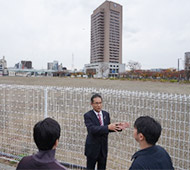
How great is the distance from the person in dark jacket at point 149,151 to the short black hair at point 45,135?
66cm

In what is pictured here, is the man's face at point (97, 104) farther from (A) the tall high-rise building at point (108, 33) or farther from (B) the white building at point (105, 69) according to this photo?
(A) the tall high-rise building at point (108, 33)

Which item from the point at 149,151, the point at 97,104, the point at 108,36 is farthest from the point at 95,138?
the point at 108,36

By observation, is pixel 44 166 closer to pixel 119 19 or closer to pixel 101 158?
pixel 101 158

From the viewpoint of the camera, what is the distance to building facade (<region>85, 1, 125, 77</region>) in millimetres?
84750

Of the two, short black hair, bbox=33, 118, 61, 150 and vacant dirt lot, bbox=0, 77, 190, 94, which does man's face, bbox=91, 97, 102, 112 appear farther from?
vacant dirt lot, bbox=0, 77, 190, 94

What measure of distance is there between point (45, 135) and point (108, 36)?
8742 centimetres

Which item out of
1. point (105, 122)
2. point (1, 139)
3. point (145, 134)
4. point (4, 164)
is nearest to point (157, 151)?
point (145, 134)

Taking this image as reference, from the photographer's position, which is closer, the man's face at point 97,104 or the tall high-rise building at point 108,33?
the man's face at point 97,104

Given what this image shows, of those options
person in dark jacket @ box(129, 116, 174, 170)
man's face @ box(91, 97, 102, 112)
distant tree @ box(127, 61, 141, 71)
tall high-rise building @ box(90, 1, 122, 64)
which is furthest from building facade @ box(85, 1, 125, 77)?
person in dark jacket @ box(129, 116, 174, 170)

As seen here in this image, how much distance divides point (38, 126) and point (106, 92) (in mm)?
1871

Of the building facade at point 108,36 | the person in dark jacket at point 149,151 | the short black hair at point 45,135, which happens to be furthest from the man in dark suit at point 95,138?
the building facade at point 108,36

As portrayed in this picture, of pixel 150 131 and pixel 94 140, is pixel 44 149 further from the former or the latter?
pixel 94 140

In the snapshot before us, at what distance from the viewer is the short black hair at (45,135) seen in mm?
1323

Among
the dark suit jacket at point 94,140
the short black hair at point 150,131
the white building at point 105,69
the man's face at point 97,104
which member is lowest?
the dark suit jacket at point 94,140
